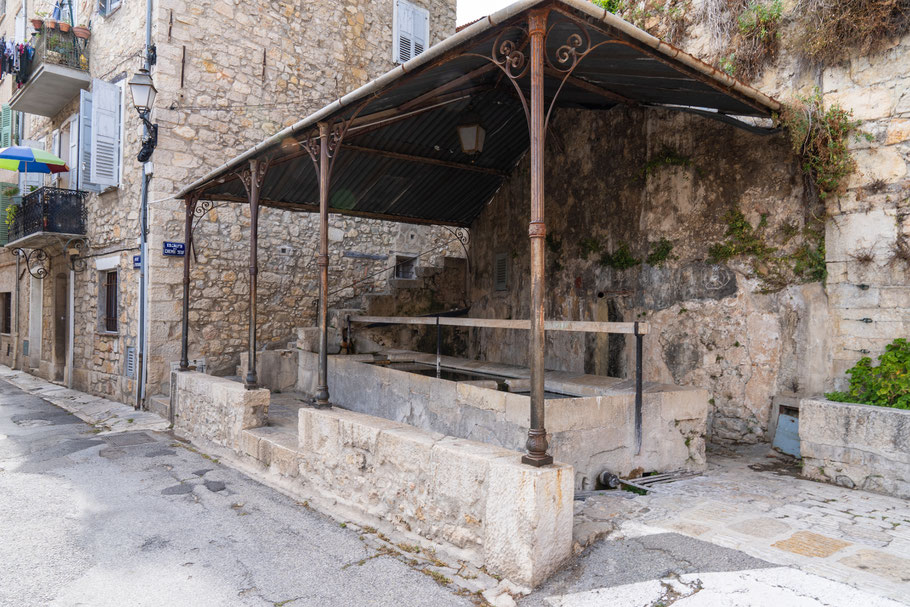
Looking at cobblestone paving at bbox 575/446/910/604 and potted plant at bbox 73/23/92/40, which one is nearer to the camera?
cobblestone paving at bbox 575/446/910/604

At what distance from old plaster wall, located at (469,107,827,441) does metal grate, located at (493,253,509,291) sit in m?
0.47

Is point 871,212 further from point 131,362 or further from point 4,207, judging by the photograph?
point 4,207

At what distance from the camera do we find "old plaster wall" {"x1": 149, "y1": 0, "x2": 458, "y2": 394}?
335 inches

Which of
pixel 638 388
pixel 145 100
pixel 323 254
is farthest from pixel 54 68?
pixel 638 388

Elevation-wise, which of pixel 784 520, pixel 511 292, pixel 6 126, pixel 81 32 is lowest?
pixel 784 520

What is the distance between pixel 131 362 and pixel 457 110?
20.6ft

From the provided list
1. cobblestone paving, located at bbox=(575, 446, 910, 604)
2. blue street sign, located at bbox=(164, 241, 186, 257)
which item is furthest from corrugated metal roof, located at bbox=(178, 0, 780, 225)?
cobblestone paving, located at bbox=(575, 446, 910, 604)

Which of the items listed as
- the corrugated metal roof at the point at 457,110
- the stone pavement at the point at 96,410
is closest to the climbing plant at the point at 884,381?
the corrugated metal roof at the point at 457,110

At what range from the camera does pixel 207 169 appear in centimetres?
891

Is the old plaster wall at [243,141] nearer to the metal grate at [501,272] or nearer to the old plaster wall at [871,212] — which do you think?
the metal grate at [501,272]

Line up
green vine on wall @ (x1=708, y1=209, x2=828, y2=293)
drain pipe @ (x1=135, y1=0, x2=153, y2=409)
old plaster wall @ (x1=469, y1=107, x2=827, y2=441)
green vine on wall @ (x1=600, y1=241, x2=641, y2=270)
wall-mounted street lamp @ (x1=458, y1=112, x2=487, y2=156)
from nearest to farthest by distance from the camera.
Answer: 1. green vine on wall @ (x1=708, y1=209, x2=828, y2=293)
2. old plaster wall @ (x1=469, y1=107, x2=827, y2=441)
3. wall-mounted street lamp @ (x1=458, y1=112, x2=487, y2=156)
4. green vine on wall @ (x1=600, y1=241, x2=641, y2=270)
5. drain pipe @ (x1=135, y1=0, x2=153, y2=409)

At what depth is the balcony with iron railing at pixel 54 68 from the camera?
988cm

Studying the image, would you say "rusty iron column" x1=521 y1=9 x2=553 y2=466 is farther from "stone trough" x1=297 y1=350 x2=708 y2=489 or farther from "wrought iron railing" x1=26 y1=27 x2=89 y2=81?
"wrought iron railing" x1=26 y1=27 x2=89 y2=81

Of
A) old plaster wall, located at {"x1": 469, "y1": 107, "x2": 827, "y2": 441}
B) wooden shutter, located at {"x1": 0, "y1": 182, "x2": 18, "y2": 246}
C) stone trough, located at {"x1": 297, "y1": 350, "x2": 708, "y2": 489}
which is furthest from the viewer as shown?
wooden shutter, located at {"x1": 0, "y1": 182, "x2": 18, "y2": 246}
